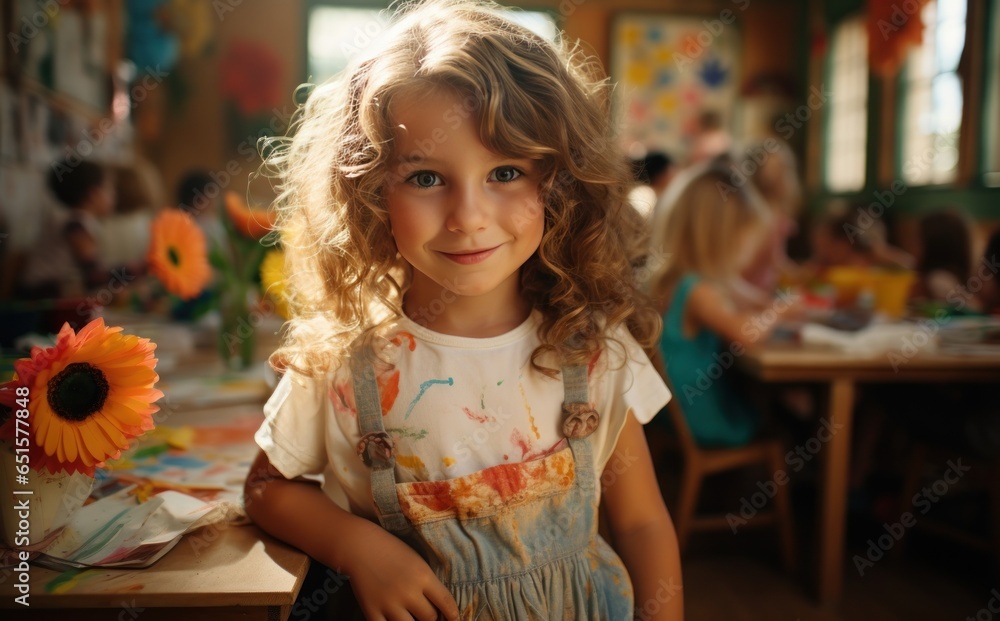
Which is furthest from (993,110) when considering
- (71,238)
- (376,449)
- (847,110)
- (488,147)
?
(71,238)

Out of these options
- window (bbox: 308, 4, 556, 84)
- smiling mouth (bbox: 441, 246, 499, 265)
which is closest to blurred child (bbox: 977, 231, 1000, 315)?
smiling mouth (bbox: 441, 246, 499, 265)

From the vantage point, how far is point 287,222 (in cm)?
108

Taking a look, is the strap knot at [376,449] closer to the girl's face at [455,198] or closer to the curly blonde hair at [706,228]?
the girl's face at [455,198]

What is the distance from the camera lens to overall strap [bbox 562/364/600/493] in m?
0.94

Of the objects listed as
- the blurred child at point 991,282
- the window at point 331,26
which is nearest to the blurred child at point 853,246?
the blurred child at point 991,282

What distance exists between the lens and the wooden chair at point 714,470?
2283 millimetres

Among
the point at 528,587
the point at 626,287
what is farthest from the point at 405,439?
the point at 626,287

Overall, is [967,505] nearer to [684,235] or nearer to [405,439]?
[684,235]

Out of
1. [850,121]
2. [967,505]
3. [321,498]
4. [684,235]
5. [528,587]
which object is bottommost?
[967,505]

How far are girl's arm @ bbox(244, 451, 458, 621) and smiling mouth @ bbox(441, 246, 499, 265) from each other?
1.04 ft

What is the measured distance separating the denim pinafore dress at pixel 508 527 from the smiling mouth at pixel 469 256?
177 millimetres

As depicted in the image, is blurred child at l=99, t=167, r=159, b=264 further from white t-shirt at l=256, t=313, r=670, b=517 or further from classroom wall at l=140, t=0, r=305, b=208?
white t-shirt at l=256, t=313, r=670, b=517

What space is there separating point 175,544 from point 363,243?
40cm

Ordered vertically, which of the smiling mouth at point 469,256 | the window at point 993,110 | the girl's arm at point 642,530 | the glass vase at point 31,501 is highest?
the window at point 993,110
